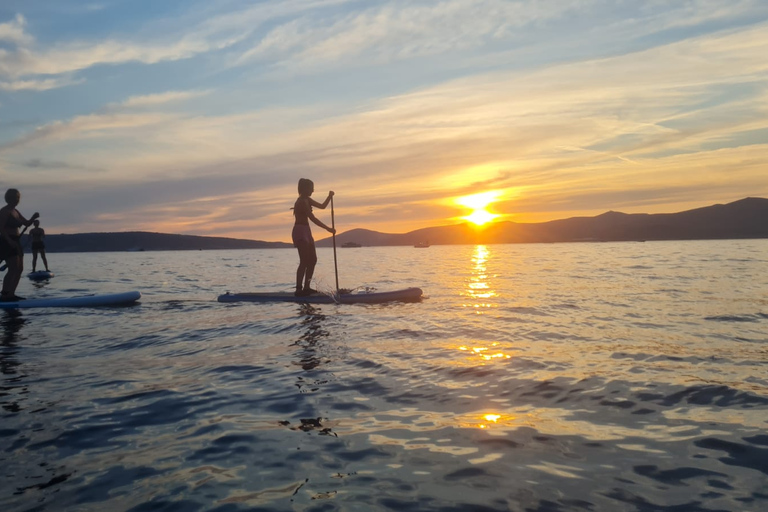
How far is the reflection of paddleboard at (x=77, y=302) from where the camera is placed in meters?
14.0

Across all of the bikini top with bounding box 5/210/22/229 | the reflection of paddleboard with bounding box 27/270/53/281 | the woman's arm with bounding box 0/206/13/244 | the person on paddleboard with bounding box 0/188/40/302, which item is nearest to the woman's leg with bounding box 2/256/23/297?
the person on paddleboard with bounding box 0/188/40/302

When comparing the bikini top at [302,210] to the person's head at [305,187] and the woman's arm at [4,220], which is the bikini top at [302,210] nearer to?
the person's head at [305,187]

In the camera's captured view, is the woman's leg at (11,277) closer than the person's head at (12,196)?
No

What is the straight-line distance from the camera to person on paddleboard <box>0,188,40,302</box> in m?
13.4

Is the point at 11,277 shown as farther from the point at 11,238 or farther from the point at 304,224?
the point at 304,224

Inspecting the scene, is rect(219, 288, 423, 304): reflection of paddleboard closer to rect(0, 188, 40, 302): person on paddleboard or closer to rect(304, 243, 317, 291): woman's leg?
rect(304, 243, 317, 291): woman's leg

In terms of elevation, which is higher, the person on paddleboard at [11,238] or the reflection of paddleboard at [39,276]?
the person on paddleboard at [11,238]

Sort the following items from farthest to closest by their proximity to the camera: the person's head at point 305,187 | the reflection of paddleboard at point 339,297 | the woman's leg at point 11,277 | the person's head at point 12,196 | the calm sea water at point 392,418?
the person's head at point 305,187, the reflection of paddleboard at point 339,297, the woman's leg at point 11,277, the person's head at point 12,196, the calm sea water at point 392,418

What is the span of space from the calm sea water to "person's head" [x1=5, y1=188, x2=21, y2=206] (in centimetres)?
503

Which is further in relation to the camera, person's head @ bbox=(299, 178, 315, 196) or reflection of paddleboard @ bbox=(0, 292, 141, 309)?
person's head @ bbox=(299, 178, 315, 196)

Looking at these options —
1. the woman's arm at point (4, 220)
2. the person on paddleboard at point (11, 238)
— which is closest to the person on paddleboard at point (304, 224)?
the person on paddleboard at point (11, 238)

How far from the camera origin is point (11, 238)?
536 inches

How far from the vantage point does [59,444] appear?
4273mm

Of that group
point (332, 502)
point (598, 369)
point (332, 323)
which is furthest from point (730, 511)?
point (332, 323)
